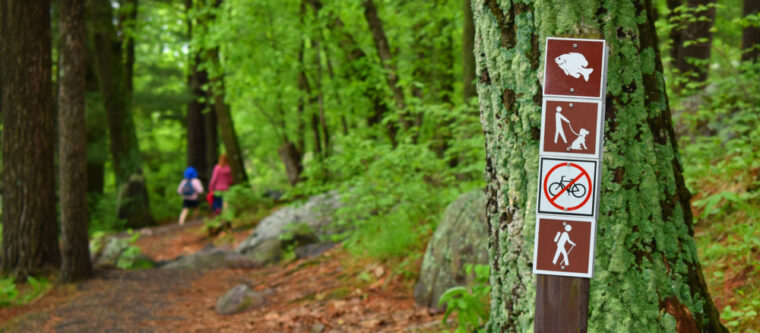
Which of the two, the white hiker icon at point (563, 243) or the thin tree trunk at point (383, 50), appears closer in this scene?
the white hiker icon at point (563, 243)

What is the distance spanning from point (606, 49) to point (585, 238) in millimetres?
686

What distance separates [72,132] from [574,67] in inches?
326

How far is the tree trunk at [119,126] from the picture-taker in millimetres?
18266

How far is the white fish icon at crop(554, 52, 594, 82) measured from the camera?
2297 millimetres

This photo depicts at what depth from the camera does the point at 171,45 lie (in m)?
13.7

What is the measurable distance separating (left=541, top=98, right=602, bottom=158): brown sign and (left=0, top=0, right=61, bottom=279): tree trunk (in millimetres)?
8578

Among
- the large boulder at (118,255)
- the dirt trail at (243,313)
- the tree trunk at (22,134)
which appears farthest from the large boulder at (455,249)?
the large boulder at (118,255)

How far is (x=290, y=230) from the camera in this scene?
461 inches

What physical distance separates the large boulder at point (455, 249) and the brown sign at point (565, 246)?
11.8 ft

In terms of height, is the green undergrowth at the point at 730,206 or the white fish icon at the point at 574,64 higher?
the white fish icon at the point at 574,64

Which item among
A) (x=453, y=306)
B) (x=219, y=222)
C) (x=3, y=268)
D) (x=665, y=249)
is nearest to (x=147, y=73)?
(x=219, y=222)

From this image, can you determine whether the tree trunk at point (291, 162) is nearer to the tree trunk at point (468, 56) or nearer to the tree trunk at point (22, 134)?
the tree trunk at point (22, 134)

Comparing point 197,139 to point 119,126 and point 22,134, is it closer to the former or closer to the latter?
point 119,126

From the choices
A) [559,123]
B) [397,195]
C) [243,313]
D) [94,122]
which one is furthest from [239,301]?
[94,122]
